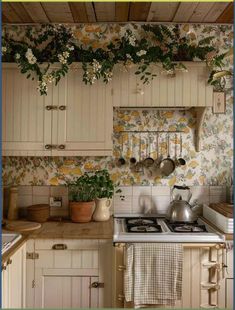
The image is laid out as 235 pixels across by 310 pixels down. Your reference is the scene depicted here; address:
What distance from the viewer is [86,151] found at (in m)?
2.73

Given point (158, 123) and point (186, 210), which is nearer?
point (186, 210)

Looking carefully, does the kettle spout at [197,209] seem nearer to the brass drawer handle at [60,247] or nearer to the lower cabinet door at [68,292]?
the lower cabinet door at [68,292]

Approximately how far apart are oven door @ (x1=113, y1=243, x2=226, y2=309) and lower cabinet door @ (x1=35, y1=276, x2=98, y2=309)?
0.55 feet

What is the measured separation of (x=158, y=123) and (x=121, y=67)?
1.93 ft

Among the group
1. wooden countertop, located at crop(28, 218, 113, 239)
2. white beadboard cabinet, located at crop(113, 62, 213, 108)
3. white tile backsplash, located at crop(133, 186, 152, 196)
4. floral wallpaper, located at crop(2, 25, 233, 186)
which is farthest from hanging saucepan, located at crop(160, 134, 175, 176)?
wooden countertop, located at crop(28, 218, 113, 239)

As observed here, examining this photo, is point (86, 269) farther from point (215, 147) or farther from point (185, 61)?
point (185, 61)

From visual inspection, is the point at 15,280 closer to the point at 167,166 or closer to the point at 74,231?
the point at 74,231

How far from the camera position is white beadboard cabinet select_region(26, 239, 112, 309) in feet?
7.81

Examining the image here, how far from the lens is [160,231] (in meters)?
2.49

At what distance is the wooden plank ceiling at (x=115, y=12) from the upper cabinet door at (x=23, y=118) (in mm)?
445

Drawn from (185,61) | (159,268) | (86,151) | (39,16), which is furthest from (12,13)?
(159,268)

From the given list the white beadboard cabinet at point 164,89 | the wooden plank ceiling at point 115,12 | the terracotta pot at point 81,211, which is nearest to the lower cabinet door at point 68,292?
the terracotta pot at point 81,211

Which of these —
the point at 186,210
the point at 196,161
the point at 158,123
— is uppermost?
the point at 158,123

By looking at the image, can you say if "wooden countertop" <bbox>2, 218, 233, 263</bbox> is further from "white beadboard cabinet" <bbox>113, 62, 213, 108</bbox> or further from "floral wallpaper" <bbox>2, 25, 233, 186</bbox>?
"white beadboard cabinet" <bbox>113, 62, 213, 108</bbox>
